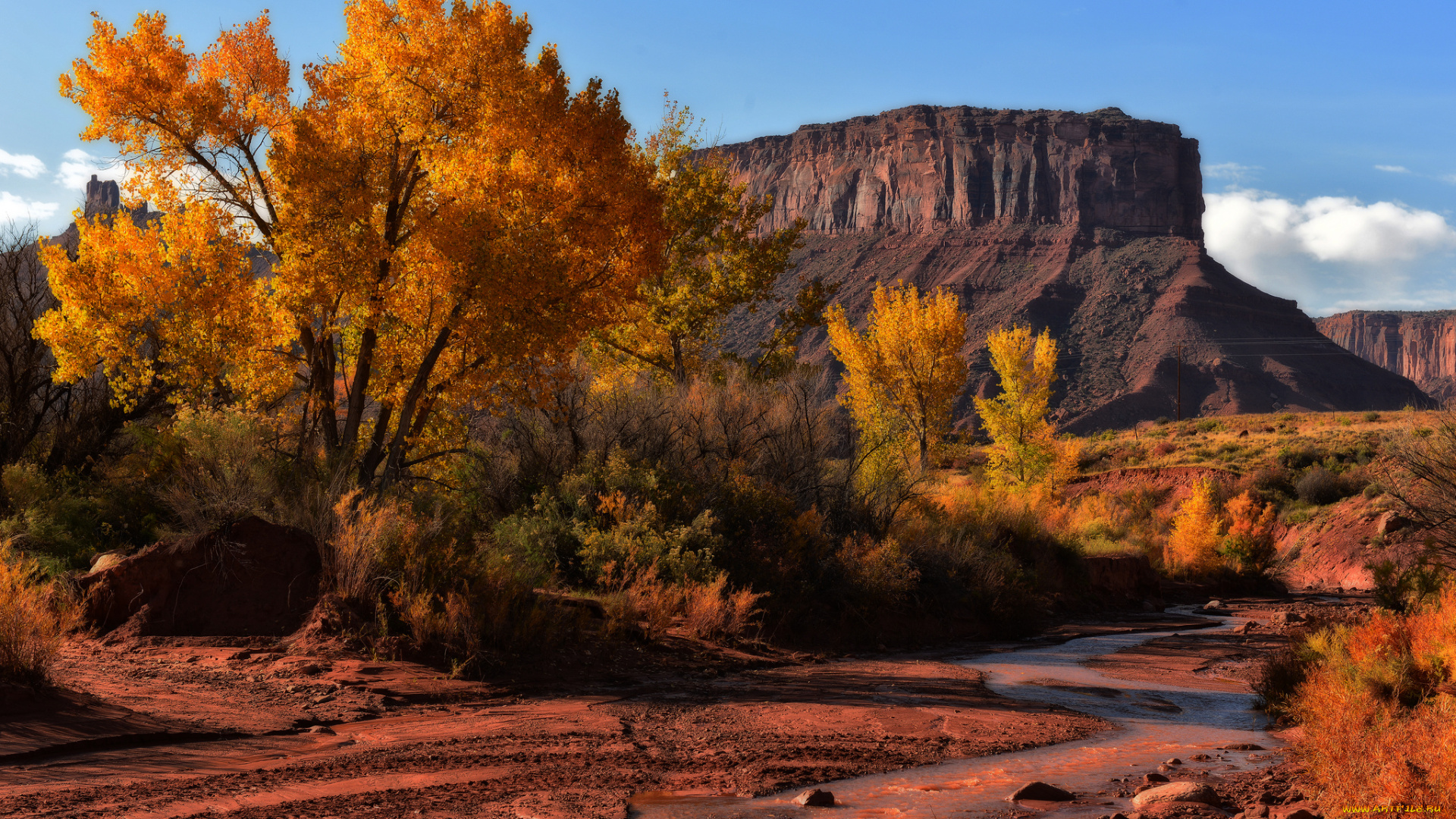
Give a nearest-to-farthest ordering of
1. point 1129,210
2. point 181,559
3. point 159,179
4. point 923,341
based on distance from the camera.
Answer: point 181,559, point 159,179, point 923,341, point 1129,210

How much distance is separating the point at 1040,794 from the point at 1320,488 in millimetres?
40940

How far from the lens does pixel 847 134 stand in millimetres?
139750

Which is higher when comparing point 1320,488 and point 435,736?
point 1320,488

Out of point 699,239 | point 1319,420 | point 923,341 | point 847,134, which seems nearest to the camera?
point 699,239

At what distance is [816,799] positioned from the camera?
238 inches

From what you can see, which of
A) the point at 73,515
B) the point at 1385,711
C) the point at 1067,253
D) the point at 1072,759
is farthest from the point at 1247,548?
the point at 1067,253

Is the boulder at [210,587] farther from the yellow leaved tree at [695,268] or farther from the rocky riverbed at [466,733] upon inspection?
the yellow leaved tree at [695,268]

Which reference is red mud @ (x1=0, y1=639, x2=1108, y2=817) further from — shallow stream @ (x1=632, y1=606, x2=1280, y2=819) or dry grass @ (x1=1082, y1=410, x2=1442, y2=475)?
dry grass @ (x1=1082, y1=410, x2=1442, y2=475)

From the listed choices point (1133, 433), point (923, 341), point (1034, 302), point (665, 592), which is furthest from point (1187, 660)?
point (1034, 302)

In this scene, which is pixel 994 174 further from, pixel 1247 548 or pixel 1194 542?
pixel 1194 542

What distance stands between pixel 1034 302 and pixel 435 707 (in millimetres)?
94827

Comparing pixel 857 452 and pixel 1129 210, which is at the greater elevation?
pixel 1129 210

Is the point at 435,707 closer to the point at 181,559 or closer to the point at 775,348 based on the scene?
the point at 181,559

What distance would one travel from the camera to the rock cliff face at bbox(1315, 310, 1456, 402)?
174m
